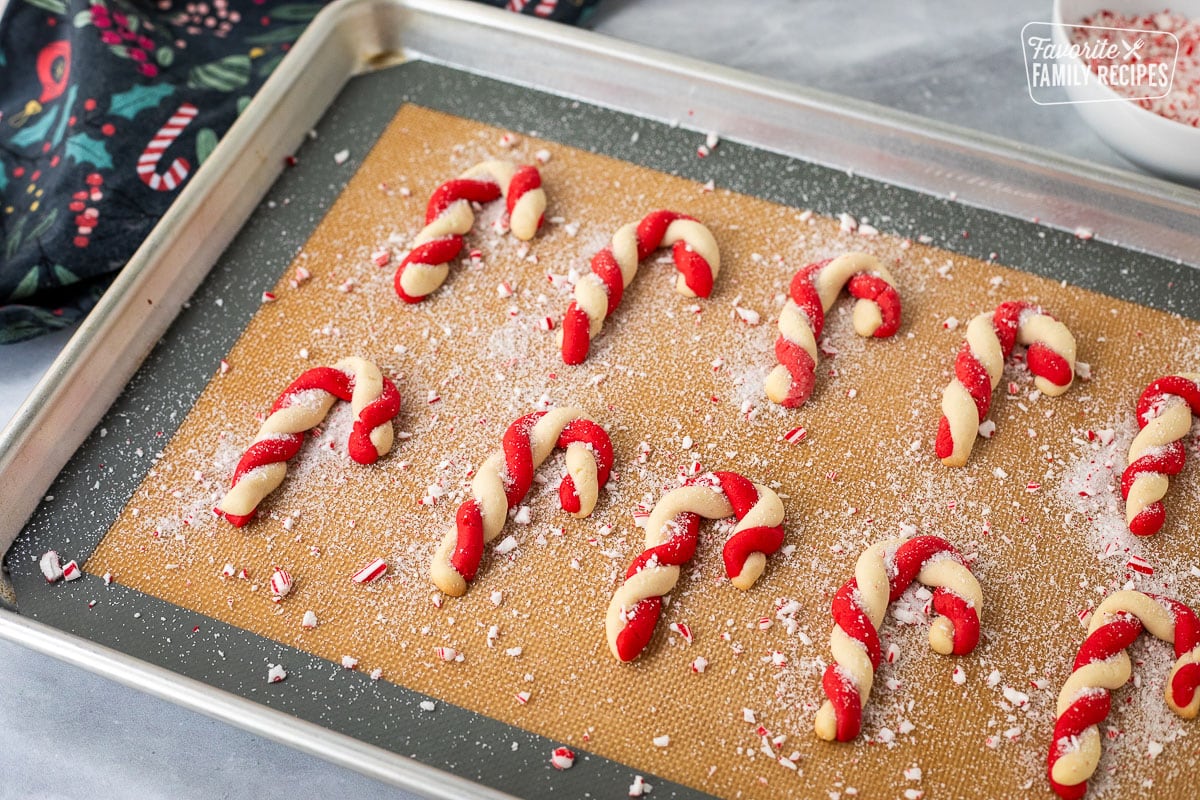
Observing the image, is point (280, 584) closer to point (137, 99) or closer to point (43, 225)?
point (43, 225)

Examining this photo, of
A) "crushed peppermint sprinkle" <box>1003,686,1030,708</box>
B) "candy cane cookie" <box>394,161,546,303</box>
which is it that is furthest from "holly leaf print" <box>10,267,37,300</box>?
"crushed peppermint sprinkle" <box>1003,686,1030,708</box>

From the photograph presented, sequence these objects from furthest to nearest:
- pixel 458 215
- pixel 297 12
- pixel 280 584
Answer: pixel 297 12, pixel 458 215, pixel 280 584

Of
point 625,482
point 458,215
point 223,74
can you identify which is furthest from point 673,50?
point 625,482

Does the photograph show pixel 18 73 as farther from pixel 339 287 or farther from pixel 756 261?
pixel 756 261

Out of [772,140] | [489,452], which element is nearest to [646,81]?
[772,140]

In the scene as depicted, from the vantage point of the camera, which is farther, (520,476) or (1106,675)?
(520,476)

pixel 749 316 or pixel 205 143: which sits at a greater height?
pixel 205 143
